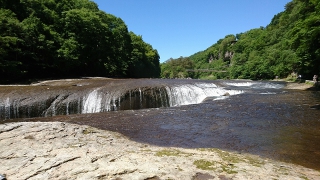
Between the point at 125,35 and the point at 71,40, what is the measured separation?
71.3 ft

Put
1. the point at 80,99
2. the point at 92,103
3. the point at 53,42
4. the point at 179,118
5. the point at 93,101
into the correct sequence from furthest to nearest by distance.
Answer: the point at 53,42 → the point at 93,101 → the point at 92,103 → the point at 80,99 → the point at 179,118

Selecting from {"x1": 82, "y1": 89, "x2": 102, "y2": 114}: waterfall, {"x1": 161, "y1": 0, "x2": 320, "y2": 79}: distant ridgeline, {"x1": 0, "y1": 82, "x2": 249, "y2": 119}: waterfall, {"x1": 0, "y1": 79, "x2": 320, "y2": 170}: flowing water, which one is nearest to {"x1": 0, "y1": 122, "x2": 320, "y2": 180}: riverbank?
{"x1": 0, "y1": 79, "x2": 320, "y2": 170}: flowing water

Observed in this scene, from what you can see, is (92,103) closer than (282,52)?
Yes

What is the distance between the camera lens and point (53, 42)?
Result: 2808 centimetres

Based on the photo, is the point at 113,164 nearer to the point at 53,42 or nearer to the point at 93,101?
the point at 93,101

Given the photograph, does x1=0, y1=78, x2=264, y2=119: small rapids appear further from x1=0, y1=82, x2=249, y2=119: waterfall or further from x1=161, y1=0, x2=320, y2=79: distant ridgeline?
x1=161, y1=0, x2=320, y2=79: distant ridgeline

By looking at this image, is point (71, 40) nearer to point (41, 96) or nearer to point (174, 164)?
point (41, 96)

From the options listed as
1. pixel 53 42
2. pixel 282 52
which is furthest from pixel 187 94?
pixel 282 52

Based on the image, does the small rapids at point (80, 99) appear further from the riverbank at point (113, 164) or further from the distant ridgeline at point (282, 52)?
the distant ridgeline at point (282, 52)

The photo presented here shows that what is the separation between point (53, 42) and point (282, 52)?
48.0 meters

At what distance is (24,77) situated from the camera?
26.9m

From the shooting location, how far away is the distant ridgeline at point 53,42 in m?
24.2

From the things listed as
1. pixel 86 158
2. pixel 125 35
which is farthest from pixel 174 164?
pixel 125 35

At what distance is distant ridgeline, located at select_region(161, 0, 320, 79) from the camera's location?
19019 mm
